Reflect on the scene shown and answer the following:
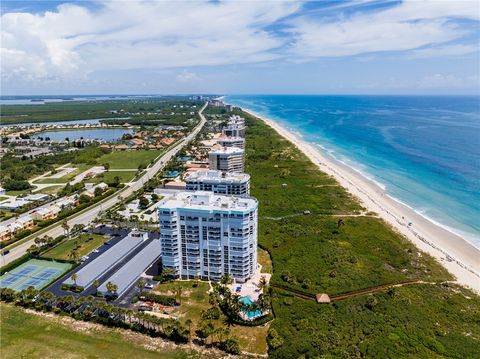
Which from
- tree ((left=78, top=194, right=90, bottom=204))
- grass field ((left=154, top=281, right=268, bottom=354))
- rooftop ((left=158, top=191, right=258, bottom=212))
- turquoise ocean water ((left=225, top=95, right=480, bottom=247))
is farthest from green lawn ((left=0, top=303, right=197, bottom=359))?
turquoise ocean water ((left=225, top=95, right=480, bottom=247))

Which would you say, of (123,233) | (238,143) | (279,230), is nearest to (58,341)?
(123,233)

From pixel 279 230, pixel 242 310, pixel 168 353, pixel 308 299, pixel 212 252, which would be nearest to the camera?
pixel 168 353

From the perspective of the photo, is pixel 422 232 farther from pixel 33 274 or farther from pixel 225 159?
pixel 33 274

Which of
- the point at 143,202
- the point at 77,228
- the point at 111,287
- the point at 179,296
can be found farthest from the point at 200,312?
the point at 143,202

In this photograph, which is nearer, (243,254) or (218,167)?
(243,254)

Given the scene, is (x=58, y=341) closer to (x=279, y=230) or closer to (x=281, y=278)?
(x=281, y=278)
